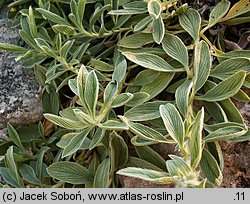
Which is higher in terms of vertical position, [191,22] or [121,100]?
[191,22]

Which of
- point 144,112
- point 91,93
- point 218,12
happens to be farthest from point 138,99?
point 218,12

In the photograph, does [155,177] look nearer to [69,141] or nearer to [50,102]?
[69,141]

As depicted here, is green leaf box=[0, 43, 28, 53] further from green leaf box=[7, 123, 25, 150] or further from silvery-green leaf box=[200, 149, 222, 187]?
silvery-green leaf box=[200, 149, 222, 187]

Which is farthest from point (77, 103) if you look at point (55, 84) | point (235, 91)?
point (235, 91)

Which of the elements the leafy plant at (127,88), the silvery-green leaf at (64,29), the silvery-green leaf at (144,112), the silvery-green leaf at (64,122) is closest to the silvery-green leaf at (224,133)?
the leafy plant at (127,88)

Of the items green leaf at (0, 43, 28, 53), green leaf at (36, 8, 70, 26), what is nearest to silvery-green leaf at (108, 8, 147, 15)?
green leaf at (36, 8, 70, 26)

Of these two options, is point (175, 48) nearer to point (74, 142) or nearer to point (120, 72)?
point (120, 72)
